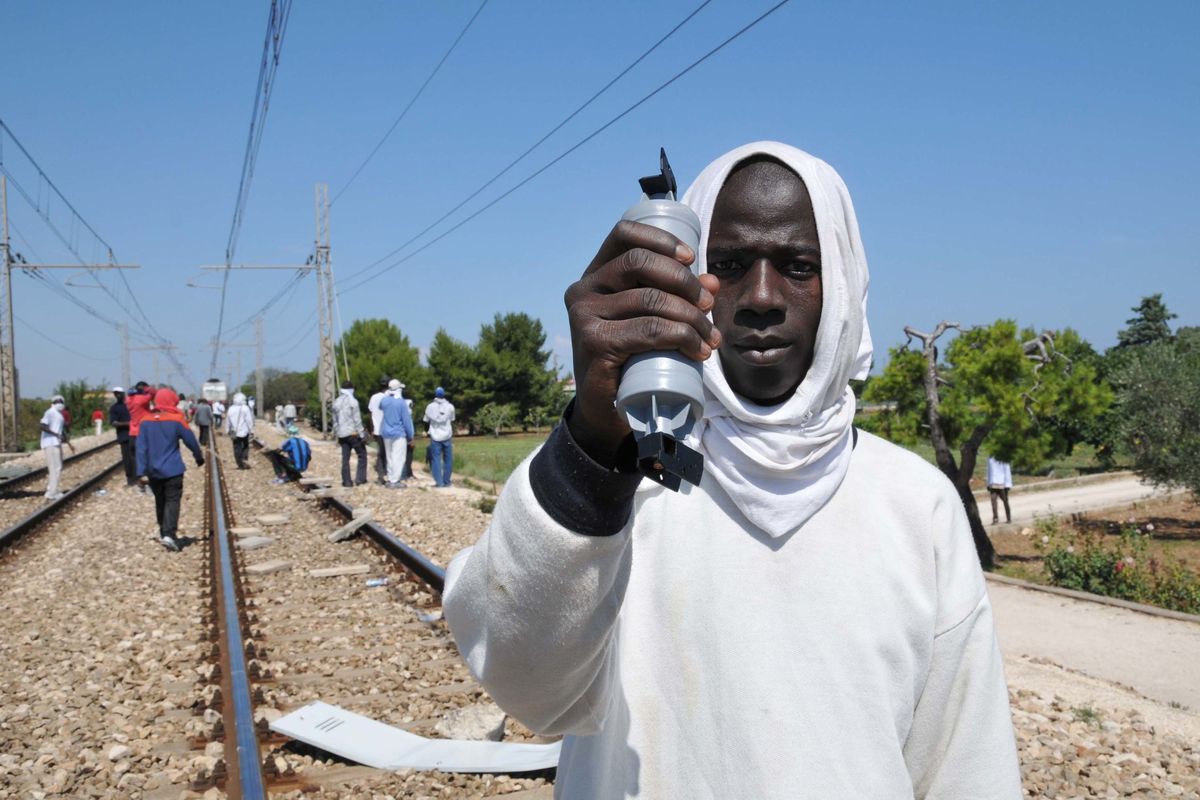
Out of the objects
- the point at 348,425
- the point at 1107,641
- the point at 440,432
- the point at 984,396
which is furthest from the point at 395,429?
the point at 1107,641

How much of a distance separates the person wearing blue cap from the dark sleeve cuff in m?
15.2

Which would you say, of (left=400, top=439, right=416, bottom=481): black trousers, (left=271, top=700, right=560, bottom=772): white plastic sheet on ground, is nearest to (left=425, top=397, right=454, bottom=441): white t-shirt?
(left=400, top=439, right=416, bottom=481): black trousers

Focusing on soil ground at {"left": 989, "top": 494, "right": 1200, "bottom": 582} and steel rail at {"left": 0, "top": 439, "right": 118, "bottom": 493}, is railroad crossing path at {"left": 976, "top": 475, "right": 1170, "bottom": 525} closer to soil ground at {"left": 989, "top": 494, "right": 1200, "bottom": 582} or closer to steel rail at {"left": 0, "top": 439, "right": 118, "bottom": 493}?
soil ground at {"left": 989, "top": 494, "right": 1200, "bottom": 582}

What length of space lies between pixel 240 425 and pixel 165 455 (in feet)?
47.4

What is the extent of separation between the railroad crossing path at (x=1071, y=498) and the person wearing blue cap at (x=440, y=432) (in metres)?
12.1

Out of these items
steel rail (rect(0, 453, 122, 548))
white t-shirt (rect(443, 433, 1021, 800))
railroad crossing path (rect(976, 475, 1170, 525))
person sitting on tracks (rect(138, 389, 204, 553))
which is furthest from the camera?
railroad crossing path (rect(976, 475, 1170, 525))

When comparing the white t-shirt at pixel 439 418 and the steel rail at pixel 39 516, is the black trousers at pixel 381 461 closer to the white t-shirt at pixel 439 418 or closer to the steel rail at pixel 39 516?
the white t-shirt at pixel 439 418

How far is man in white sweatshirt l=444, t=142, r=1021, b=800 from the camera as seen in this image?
1.36 meters

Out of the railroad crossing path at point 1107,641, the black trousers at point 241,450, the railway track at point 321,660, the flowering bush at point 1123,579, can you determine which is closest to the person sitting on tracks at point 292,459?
the black trousers at point 241,450

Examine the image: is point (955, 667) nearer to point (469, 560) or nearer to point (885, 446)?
point (885, 446)

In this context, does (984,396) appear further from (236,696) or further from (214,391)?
(214,391)

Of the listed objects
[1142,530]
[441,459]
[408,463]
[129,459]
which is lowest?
[1142,530]

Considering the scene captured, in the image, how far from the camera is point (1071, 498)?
25.5m

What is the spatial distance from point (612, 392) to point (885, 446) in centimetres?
76
